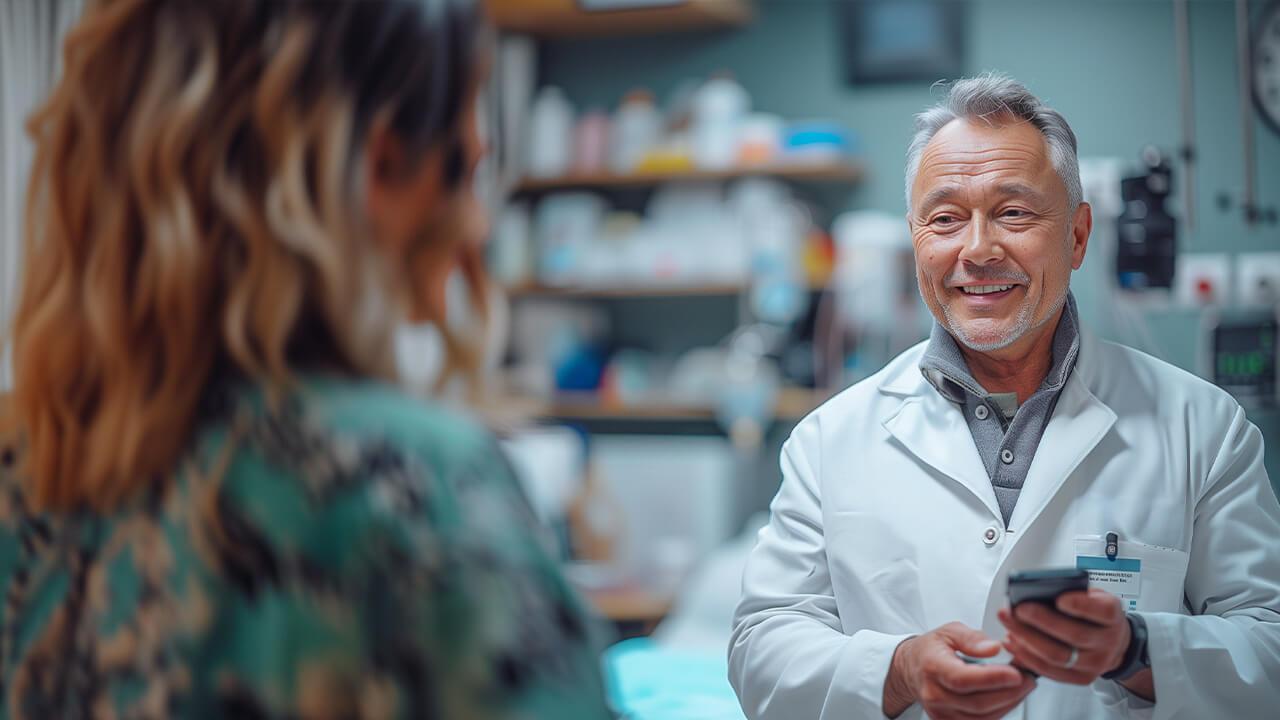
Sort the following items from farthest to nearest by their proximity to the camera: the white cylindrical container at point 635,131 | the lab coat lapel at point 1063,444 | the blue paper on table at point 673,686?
the white cylindrical container at point 635,131 < the blue paper on table at point 673,686 < the lab coat lapel at point 1063,444

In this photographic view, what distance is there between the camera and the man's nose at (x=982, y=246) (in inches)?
54.0

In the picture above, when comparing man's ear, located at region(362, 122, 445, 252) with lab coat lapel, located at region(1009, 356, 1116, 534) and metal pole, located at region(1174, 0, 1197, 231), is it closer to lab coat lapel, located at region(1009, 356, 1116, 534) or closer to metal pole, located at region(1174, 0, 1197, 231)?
lab coat lapel, located at region(1009, 356, 1116, 534)

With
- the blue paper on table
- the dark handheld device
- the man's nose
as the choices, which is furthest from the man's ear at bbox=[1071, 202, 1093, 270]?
the blue paper on table

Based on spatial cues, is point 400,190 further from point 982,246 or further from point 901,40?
point 901,40

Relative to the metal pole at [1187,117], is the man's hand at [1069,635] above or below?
below

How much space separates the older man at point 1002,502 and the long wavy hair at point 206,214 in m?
0.80

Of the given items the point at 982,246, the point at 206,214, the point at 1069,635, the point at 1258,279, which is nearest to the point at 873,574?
the point at 1069,635

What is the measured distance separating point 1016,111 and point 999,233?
151mm

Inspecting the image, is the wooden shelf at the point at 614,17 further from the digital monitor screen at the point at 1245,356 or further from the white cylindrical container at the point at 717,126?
the digital monitor screen at the point at 1245,356

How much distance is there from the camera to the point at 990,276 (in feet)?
4.54

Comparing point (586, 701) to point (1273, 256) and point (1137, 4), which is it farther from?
point (1137, 4)

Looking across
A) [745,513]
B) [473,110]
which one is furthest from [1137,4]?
[473,110]

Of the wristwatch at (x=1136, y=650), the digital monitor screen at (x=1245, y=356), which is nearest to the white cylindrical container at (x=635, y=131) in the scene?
the digital monitor screen at (x=1245, y=356)

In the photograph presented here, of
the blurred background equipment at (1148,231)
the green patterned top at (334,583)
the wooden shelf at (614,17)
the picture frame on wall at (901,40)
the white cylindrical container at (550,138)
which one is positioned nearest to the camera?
the green patterned top at (334,583)
